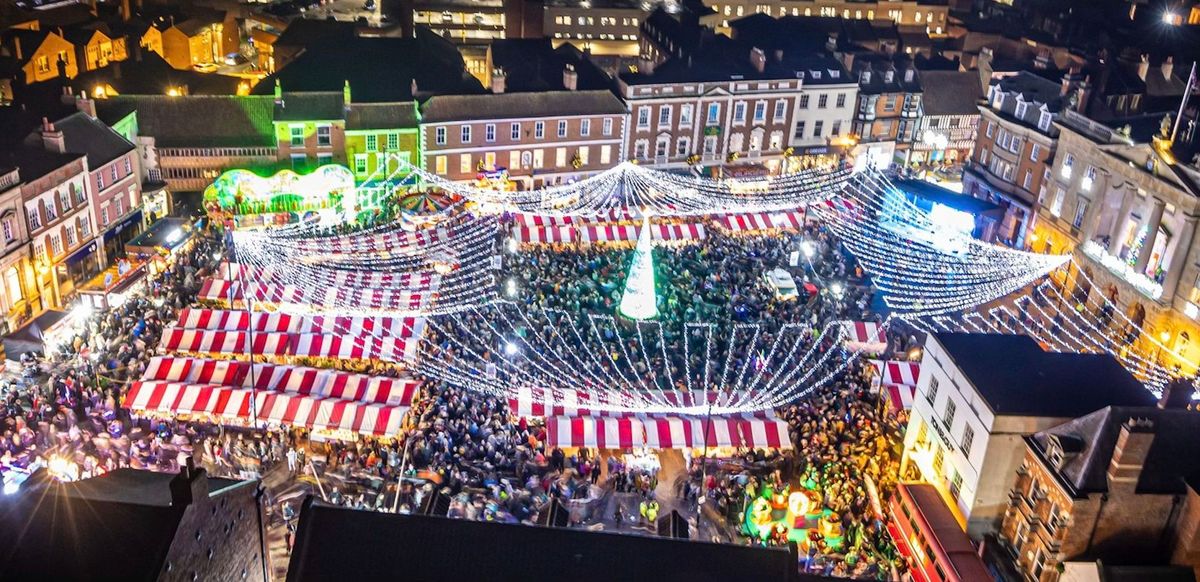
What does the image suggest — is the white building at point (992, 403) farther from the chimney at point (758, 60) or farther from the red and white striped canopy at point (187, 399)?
the chimney at point (758, 60)

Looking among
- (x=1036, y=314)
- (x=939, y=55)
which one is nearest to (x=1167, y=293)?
(x=1036, y=314)

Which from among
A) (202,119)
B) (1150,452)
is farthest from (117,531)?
(202,119)

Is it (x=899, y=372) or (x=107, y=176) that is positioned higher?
(x=107, y=176)

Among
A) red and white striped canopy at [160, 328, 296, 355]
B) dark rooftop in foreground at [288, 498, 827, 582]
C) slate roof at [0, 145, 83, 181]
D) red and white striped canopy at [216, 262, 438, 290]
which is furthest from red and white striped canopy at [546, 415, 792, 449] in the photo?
slate roof at [0, 145, 83, 181]

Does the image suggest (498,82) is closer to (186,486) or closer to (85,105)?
(85,105)

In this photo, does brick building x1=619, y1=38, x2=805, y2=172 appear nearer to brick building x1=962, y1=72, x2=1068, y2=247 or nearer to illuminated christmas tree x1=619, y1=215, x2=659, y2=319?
brick building x1=962, y1=72, x2=1068, y2=247

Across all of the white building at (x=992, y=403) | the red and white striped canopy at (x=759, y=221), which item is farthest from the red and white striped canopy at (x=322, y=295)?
the white building at (x=992, y=403)
